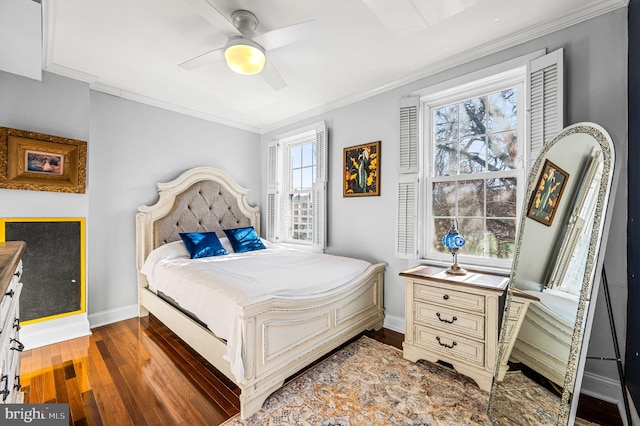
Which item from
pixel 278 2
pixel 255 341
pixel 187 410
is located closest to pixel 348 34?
pixel 278 2

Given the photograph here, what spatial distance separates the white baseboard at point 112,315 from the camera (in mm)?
2943

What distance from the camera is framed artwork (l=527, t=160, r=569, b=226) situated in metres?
1.69

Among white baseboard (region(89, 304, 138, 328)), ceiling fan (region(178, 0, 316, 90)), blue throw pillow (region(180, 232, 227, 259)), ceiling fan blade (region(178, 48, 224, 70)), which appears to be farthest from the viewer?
blue throw pillow (region(180, 232, 227, 259))

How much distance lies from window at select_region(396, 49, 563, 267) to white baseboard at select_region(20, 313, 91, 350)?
3217 millimetres

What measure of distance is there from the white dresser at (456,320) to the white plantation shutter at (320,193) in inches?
56.0

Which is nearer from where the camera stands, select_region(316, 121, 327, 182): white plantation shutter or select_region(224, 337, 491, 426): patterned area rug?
select_region(224, 337, 491, 426): patterned area rug

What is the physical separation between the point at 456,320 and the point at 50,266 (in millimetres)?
3592

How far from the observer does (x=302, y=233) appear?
13.3 ft

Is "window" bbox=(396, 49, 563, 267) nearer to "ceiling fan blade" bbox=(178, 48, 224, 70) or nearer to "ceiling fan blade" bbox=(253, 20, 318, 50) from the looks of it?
"ceiling fan blade" bbox=(253, 20, 318, 50)

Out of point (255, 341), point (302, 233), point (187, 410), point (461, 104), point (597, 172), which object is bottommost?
point (187, 410)

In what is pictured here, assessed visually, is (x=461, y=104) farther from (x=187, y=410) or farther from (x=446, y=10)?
(x=187, y=410)

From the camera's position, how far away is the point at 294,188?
417 cm

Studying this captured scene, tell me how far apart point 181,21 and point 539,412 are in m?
3.31

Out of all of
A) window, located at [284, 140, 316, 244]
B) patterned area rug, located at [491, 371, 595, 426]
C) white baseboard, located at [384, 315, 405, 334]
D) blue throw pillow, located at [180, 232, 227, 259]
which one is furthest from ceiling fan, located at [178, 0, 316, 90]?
white baseboard, located at [384, 315, 405, 334]
